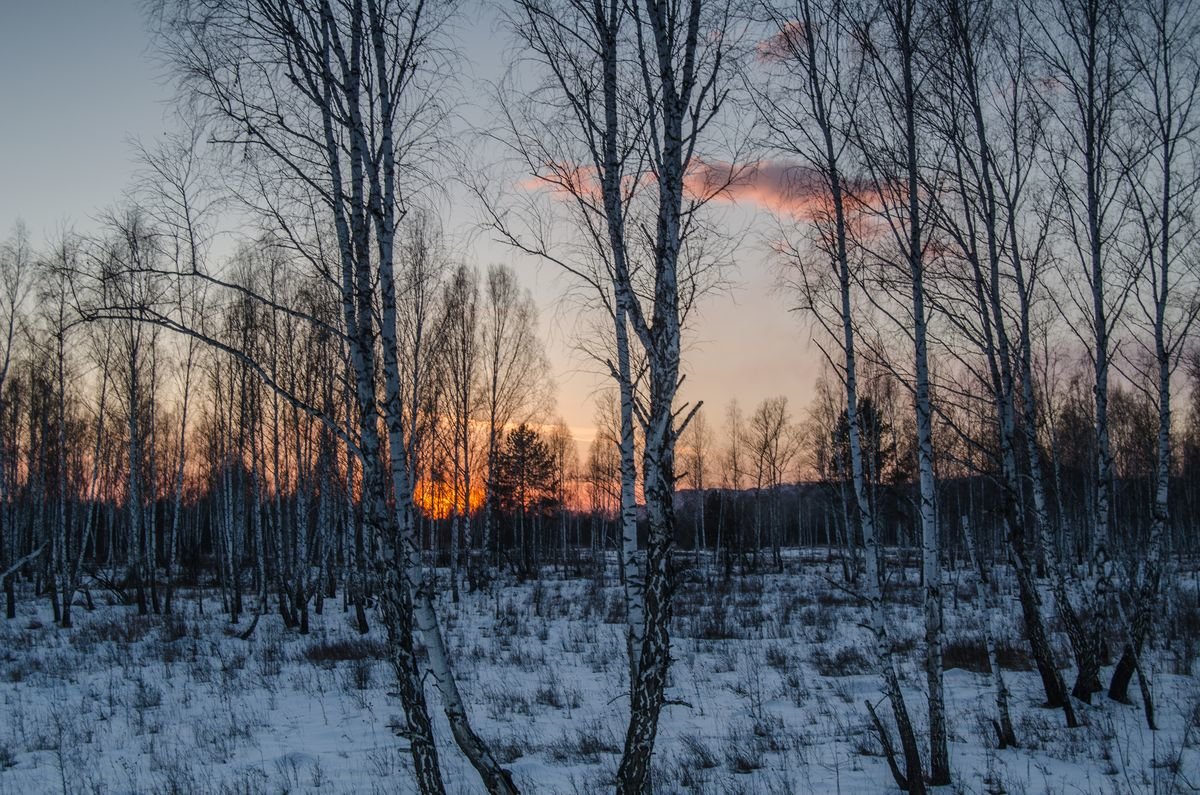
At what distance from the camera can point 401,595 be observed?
176 inches

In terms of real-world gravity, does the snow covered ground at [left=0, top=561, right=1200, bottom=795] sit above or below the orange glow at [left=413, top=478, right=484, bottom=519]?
below

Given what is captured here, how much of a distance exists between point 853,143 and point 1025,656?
8474mm

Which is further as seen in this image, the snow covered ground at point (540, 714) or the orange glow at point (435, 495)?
the orange glow at point (435, 495)

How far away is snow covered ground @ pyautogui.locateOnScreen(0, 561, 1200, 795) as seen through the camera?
235 inches

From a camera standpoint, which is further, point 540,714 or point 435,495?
point 435,495

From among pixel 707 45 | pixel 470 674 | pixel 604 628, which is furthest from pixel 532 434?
pixel 707 45

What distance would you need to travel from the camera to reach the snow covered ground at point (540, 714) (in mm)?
5961

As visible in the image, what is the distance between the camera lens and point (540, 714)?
8.41m

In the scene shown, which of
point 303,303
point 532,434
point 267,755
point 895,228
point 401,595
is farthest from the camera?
point 532,434

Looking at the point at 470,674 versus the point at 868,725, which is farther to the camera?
the point at 470,674

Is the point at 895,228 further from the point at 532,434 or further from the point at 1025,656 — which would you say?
the point at 532,434

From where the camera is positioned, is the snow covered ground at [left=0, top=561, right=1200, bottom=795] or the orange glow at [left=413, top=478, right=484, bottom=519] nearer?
the snow covered ground at [left=0, top=561, right=1200, bottom=795]

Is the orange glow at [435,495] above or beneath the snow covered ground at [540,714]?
above

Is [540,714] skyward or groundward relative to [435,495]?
groundward
